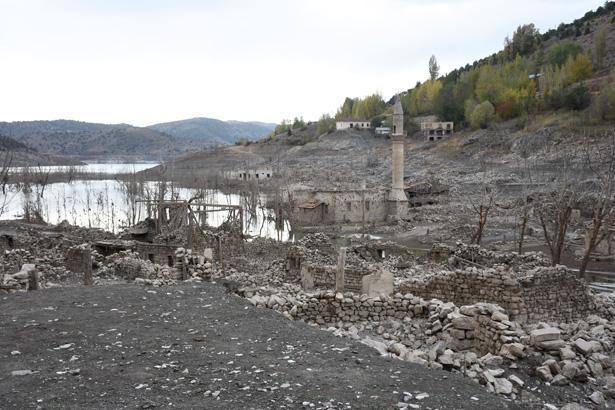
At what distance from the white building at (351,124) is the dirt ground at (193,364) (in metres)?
103

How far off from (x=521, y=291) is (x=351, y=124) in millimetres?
102444

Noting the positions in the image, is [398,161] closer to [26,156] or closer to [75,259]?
[75,259]

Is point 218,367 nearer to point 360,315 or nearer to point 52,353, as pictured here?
point 52,353

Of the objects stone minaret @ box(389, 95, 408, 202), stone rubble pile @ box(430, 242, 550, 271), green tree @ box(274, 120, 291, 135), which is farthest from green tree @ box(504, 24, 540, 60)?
Answer: stone rubble pile @ box(430, 242, 550, 271)

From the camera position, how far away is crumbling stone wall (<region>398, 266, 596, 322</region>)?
37.0ft

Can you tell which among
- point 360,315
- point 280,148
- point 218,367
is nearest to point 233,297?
point 360,315

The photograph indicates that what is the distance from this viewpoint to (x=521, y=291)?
37.0 ft

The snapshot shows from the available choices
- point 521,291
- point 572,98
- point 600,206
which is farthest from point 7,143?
point 572,98

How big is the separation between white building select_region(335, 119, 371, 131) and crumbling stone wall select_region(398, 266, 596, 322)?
9940 centimetres

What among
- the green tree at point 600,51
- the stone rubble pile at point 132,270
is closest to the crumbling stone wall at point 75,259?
the stone rubble pile at point 132,270

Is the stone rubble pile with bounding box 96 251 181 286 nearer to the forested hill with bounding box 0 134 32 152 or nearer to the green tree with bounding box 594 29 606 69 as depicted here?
the forested hill with bounding box 0 134 32 152

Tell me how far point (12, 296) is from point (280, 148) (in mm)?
102524

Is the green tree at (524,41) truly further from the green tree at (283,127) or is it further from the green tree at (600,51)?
the green tree at (283,127)

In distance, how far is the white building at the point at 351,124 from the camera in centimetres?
11106
